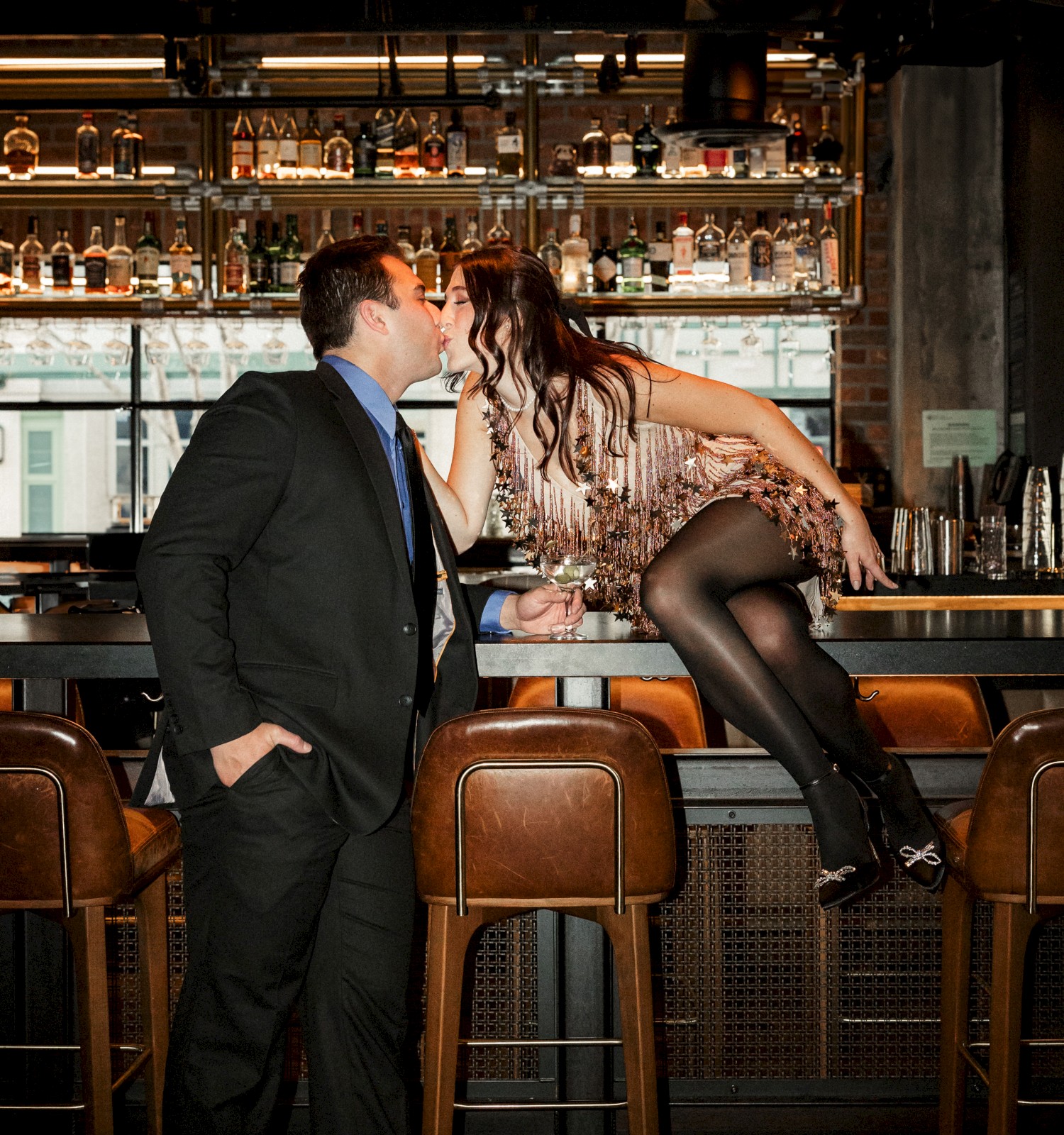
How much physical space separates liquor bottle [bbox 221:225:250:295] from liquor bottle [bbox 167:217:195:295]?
14 centimetres

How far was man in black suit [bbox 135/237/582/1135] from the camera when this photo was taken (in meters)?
1.50

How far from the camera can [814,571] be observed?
83.6 inches

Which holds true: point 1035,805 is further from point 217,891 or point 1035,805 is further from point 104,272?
point 104,272

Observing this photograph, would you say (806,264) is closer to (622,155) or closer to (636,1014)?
(622,155)

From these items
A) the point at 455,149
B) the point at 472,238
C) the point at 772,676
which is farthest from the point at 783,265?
the point at 772,676

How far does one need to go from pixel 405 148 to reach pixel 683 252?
1148 mm

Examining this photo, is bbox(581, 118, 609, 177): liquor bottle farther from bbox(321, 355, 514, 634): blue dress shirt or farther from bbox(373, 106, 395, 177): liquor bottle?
bbox(321, 355, 514, 634): blue dress shirt

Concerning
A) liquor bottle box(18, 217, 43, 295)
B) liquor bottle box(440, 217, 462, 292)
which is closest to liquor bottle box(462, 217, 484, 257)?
liquor bottle box(440, 217, 462, 292)

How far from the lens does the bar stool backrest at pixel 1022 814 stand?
1649 mm

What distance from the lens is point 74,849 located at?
1690 millimetres

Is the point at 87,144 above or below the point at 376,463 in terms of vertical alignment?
above

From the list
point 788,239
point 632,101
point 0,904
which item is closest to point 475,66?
point 632,101

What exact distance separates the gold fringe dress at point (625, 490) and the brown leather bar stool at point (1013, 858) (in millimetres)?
552

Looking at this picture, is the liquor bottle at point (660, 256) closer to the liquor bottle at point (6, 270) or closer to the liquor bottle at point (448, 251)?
the liquor bottle at point (448, 251)
